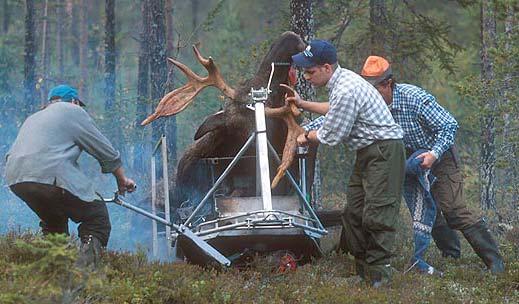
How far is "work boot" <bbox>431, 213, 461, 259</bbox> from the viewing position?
988 cm

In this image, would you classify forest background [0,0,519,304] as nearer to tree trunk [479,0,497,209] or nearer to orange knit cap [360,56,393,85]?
tree trunk [479,0,497,209]

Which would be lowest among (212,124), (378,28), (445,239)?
(445,239)

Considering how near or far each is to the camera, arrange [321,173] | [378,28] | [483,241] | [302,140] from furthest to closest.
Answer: [321,173] < [378,28] < [483,241] < [302,140]

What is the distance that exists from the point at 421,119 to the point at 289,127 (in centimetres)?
135

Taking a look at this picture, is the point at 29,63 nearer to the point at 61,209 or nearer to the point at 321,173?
the point at 321,173

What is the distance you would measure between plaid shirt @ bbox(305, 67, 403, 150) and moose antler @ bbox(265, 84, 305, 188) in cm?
91

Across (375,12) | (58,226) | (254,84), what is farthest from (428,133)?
(375,12)

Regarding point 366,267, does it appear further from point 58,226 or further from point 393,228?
point 58,226

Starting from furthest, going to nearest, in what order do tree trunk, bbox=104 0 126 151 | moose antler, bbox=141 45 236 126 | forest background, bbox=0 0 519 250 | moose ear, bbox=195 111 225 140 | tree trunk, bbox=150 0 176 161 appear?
1. tree trunk, bbox=104 0 126 151
2. tree trunk, bbox=150 0 176 161
3. forest background, bbox=0 0 519 250
4. moose ear, bbox=195 111 225 140
5. moose antler, bbox=141 45 236 126

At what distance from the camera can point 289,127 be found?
360 inches

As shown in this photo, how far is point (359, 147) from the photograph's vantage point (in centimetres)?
808

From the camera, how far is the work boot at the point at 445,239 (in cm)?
988

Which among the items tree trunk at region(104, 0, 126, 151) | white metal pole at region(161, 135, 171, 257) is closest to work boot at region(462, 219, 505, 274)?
white metal pole at region(161, 135, 171, 257)

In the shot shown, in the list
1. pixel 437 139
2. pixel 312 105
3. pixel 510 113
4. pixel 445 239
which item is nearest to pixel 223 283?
pixel 312 105
